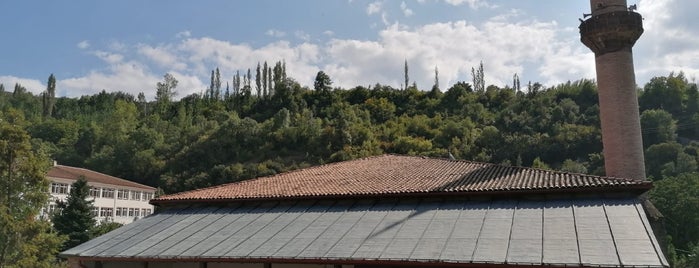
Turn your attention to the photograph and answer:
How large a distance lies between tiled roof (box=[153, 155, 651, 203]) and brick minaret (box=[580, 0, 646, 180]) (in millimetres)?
5379

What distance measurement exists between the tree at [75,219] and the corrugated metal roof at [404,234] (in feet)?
65.1

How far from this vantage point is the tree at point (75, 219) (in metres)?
30.5

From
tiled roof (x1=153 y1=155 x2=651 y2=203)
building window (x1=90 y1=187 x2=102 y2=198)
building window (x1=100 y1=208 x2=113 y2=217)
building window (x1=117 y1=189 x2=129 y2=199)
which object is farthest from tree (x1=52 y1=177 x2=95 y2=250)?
tiled roof (x1=153 y1=155 x2=651 y2=203)

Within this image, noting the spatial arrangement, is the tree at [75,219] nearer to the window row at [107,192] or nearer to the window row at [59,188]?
the window row at [107,192]

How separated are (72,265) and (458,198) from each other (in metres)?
9.23

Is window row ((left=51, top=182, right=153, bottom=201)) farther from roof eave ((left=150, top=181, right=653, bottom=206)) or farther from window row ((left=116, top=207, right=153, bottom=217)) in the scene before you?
roof eave ((left=150, top=181, right=653, bottom=206))

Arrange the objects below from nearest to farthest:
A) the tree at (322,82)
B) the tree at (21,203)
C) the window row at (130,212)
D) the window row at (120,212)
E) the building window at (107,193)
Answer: the tree at (21,203)
the window row at (120,212)
the building window at (107,193)
the window row at (130,212)
the tree at (322,82)

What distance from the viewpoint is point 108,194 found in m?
42.0

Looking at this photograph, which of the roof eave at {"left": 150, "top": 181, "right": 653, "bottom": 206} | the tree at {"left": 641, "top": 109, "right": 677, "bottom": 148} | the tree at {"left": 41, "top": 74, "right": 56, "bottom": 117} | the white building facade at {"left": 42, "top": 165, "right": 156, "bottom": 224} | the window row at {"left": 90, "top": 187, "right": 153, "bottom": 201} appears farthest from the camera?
the tree at {"left": 41, "top": 74, "right": 56, "bottom": 117}

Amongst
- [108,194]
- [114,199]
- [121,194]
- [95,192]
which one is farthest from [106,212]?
[121,194]

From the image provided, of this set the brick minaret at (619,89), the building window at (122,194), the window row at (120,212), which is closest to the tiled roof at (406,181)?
the brick minaret at (619,89)

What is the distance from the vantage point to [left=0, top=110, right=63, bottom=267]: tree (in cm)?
1677

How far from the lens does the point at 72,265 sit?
1257 cm

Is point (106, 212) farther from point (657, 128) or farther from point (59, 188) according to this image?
point (657, 128)
